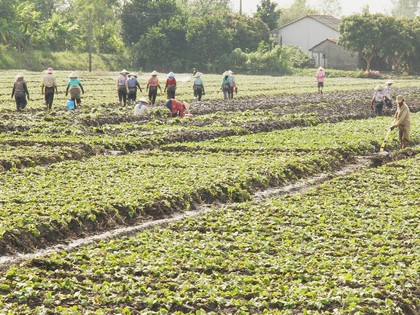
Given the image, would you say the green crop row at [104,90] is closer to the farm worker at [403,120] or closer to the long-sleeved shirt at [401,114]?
the farm worker at [403,120]

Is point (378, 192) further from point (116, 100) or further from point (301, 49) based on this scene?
point (301, 49)

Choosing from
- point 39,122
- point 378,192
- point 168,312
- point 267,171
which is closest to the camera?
point 168,312

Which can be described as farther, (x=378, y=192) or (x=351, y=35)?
(x=351, y=35)

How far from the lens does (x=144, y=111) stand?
113 feet

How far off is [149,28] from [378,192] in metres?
71.3

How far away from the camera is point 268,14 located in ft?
355

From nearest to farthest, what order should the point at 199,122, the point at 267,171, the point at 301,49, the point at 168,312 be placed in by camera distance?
the point at 168,312
the point at 267,171
the point at 199,122
the point at 301,49

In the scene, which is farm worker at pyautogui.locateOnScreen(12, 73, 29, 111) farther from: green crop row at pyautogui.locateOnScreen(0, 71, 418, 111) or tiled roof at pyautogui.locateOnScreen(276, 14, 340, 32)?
tiled roof at pyautogui.locateOnScreen(276, 14, 340, 32)

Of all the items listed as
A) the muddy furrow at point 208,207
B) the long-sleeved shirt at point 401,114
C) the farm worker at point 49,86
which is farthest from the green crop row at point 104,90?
the muddy furrow at point 208,207

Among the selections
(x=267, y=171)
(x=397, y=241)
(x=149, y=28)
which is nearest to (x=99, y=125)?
(x=267, y=171)

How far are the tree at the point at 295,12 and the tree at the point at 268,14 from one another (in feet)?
129

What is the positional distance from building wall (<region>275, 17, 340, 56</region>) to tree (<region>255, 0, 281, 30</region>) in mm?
1221

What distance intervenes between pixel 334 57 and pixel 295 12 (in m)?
60.9

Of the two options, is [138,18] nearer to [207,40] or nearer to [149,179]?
[207,40]
